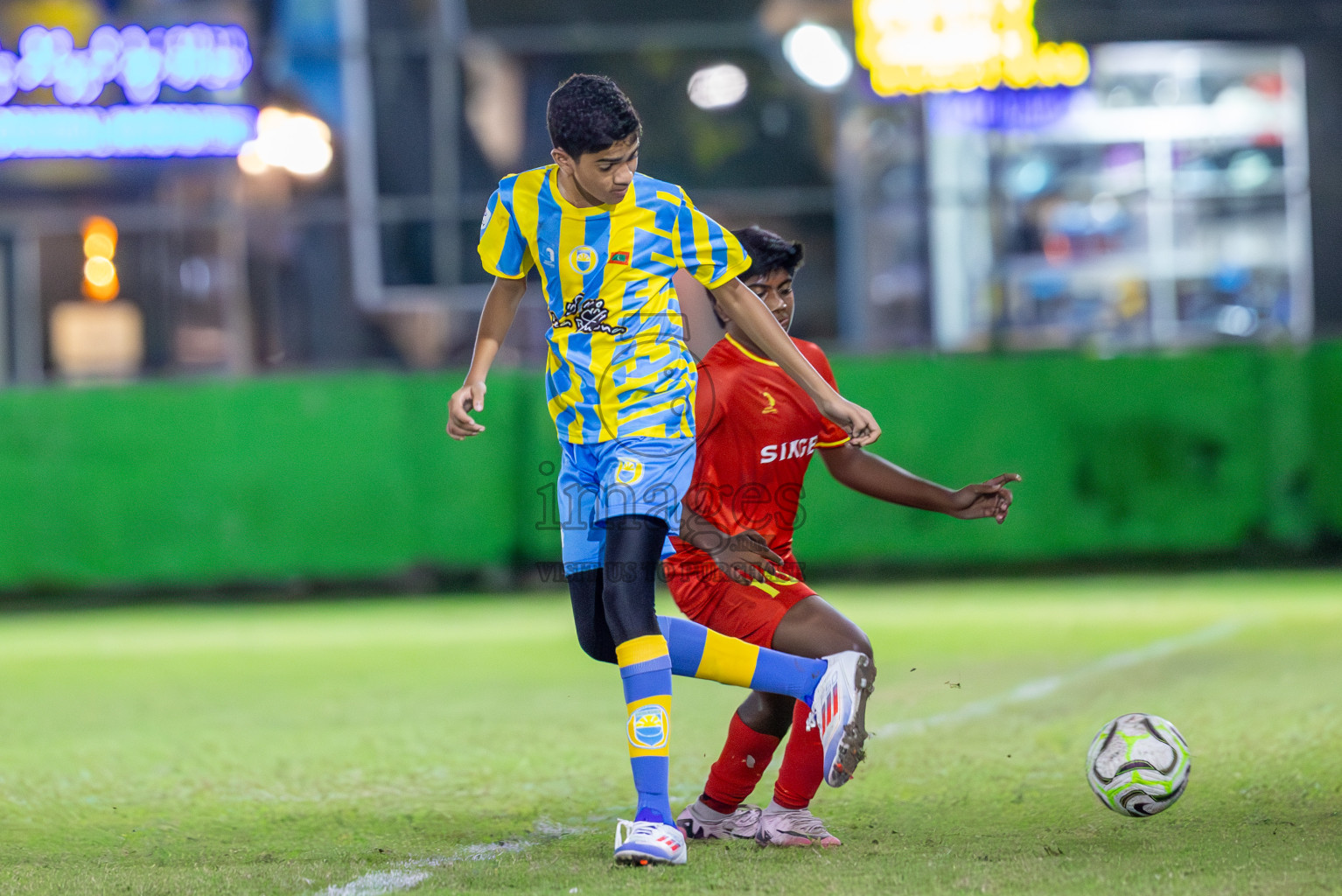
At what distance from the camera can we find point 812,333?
16266 millimetres

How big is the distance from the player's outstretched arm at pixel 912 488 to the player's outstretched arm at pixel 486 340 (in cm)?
95

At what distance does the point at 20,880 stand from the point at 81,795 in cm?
133

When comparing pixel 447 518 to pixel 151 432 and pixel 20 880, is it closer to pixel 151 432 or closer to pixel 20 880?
pixel 151 432

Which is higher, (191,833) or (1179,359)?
(1179,359)

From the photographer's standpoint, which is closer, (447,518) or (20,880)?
(20,880)

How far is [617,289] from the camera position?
12.4 feet

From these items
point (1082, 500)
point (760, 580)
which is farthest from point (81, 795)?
point (1082, 500)

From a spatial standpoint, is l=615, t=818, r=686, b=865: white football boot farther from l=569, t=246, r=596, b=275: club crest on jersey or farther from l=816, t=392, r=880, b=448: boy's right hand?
l=569, t=246, r=596, b=275: club crest on jersey

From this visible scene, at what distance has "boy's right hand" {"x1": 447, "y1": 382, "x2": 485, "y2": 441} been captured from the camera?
12.4 ft

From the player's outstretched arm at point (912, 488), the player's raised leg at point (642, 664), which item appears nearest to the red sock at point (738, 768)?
the player's raised leg at point (642, 664)

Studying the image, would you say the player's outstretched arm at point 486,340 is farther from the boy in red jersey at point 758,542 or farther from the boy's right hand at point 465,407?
the boy in red jersey at point 758,542

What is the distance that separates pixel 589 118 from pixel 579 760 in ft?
8.15

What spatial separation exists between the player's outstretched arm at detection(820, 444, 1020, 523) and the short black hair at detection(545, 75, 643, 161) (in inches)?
43.2

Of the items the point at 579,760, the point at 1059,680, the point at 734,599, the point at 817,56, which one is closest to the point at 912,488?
the point at 734,599
